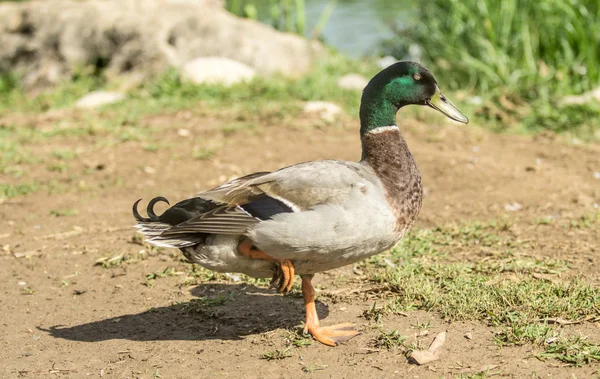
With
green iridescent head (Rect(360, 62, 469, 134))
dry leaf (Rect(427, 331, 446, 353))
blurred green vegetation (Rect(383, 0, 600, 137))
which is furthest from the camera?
blurred green vegetation (Rect(383, 0, 600, 137))

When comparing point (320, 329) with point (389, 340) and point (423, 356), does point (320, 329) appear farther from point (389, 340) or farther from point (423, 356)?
point (423, 356)

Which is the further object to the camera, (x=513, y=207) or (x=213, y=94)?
(x=213, y=94)

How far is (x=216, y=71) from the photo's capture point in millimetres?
9328

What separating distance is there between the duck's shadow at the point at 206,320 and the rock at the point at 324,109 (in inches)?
148

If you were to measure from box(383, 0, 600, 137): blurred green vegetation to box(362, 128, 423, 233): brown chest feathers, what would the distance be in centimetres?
427

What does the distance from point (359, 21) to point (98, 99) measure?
6499 mm

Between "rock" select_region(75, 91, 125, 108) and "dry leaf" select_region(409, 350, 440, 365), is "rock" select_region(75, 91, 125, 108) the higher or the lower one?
the higher one

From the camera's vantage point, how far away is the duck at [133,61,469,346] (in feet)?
12.4

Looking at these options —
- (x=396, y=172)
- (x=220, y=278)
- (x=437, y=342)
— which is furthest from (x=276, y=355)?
(x=220, y=278)

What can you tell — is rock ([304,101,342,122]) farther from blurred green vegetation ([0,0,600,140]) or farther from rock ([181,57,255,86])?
rock ([181,57,255,86])

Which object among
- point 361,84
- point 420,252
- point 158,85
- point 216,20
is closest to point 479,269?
point 420,252

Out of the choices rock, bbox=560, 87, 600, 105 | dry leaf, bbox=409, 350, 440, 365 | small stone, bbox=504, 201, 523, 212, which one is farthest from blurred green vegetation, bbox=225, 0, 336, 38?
dry leaf, bbox=409, 350, 440, 365

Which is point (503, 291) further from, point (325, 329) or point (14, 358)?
point (14, 358)

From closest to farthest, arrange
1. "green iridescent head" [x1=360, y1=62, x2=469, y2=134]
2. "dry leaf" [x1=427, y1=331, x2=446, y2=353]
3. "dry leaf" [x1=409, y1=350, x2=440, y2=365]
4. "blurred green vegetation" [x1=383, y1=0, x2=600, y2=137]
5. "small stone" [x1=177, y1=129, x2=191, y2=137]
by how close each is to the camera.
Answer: "dry leaf" [x1=409, y1=350, x2=440, y2=365] < "dry leaf" [x1=427, y1=331, x2=446, y2=353] < "green iridescent head" [x1=360, y1=62, x2=469, y2=134] < "small stone" [x1=177, y1=129, x2=191, y2=137] < "blurred green vegetation" [x1=383, y1=0, x2=600, y2=137]
